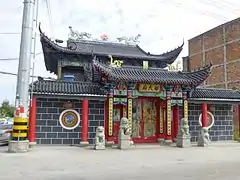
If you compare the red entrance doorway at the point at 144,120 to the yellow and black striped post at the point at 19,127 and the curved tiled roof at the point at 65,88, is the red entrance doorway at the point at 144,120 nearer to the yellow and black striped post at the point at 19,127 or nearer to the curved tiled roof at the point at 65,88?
the curved tiled roof at the point at 65,88

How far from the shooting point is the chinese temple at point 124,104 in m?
15.3

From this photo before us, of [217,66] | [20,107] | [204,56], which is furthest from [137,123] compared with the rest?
[204,56]

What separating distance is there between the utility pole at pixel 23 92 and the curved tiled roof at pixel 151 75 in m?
3.43

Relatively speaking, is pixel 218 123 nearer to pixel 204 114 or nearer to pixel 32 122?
pixel 204 114

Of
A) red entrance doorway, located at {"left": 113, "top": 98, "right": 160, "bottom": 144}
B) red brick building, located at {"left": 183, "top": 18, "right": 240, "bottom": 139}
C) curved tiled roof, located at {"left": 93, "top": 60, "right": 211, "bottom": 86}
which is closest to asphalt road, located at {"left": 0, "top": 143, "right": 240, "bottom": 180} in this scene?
curved tiled roof, located at {"left": 93, "top": 60, "right": 211, "bottom": 86}

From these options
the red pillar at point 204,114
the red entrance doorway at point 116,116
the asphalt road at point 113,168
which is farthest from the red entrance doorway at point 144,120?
the asphalt road at point 113,168

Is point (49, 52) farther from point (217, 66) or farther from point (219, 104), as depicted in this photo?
point (217, 66)

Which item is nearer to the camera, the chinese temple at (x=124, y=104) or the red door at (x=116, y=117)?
the chinese temple at (x=124, y=104)

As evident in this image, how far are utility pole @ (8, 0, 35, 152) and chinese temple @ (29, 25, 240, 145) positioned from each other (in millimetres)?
1762

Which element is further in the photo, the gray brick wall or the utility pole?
the gray brick wall

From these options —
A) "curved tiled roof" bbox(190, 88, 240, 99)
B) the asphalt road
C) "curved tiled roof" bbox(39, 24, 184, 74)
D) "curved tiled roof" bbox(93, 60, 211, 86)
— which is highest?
"curved tiled roof" bbox(39, 24, 184, 74)

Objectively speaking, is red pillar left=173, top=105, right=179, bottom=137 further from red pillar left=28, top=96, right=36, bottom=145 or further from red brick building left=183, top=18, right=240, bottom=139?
red pillar left=28, top=96, right=36, bottom=145

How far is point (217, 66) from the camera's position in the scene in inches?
1075

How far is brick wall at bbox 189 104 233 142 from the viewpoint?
59.0 feet
